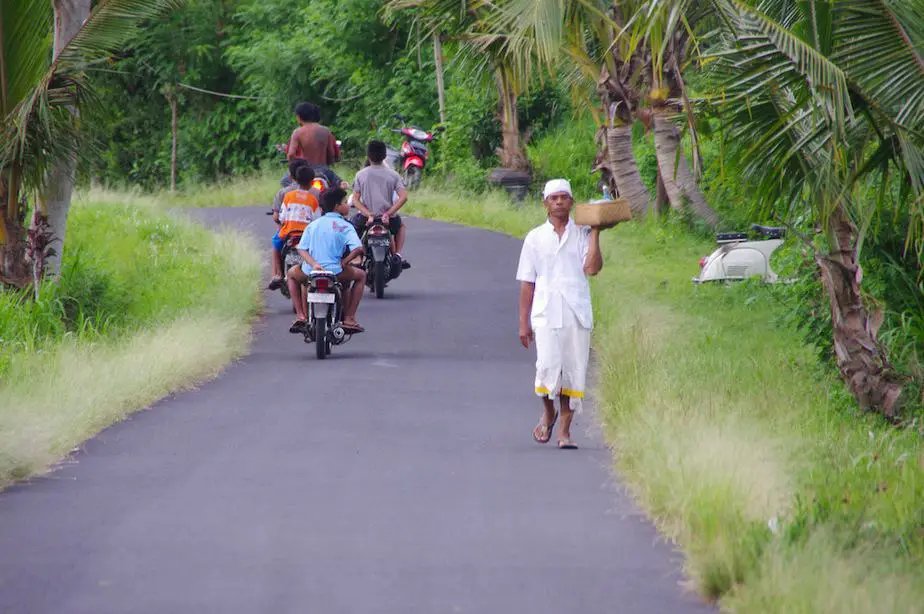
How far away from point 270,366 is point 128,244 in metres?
11.2

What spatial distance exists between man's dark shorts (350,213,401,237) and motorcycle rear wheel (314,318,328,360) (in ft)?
14.4

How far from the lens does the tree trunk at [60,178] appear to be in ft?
52.5

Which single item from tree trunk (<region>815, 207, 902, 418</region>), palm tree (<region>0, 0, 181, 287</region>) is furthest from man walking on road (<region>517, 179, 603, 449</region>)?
palm tree (<region>0, 0, 181, 287</region>)

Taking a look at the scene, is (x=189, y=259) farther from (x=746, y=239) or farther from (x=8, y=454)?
(x=8, y=454)

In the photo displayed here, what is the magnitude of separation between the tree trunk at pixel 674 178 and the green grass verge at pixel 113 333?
6.90 meters

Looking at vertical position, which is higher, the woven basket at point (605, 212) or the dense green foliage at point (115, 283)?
the woven basket at point (605, 212)

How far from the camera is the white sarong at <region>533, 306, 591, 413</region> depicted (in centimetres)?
1058

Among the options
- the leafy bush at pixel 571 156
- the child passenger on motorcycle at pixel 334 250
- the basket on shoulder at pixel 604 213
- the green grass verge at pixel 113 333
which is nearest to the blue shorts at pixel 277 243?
the green grass verge at pixel 113 333

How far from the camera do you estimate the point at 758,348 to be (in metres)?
14.9

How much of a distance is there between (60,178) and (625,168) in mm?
12778

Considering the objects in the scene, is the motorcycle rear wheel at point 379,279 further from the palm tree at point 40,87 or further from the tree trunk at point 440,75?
the tree trunk at point 440,75

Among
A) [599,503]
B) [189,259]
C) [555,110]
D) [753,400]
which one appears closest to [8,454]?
[599,503]

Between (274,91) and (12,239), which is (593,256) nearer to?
(12,239)

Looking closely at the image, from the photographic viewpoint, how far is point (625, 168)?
88.4ft
